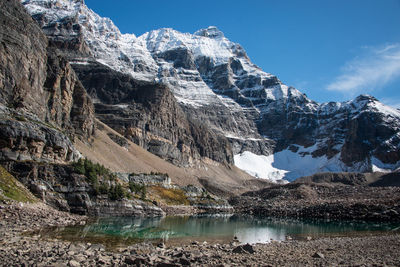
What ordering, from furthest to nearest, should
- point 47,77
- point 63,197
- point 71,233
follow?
point 47,77, point 63,197, point 71,233

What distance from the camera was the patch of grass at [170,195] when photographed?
8967 centimetres

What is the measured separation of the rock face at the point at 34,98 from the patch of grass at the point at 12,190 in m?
6.69

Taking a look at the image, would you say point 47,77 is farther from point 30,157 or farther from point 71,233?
point 71,233

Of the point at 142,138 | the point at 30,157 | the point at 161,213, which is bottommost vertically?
the point at 161,213

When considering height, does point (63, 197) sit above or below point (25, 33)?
below

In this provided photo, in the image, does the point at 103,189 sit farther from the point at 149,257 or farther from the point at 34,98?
the point at 149,257

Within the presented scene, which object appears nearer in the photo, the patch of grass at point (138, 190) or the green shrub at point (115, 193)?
the green shrub at point (115, 193)

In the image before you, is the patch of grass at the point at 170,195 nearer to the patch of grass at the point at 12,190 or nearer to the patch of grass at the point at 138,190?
the patch of grass at the point at 138,190

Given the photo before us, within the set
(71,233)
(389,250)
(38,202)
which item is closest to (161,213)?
(38,202)

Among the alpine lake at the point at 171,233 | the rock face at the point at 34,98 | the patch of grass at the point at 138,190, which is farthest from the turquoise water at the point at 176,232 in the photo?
the patch of grass at the point at 138,190

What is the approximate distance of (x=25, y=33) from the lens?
84562 mm

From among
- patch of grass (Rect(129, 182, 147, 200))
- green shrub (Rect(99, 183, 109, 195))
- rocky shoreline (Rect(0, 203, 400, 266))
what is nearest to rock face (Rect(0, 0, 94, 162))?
green shrub (Rect(99, 183, 109, 195))

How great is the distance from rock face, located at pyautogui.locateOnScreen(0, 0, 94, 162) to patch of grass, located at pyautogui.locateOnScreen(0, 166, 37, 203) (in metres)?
6.69

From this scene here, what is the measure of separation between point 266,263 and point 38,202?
3467 centimetres
